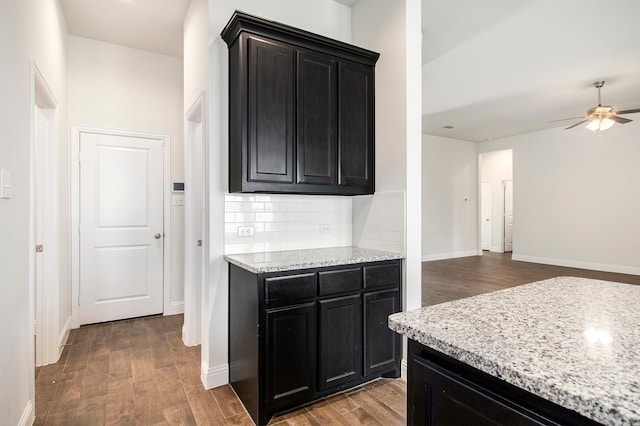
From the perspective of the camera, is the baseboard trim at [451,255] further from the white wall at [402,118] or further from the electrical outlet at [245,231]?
the electrical outlet at [245,231]

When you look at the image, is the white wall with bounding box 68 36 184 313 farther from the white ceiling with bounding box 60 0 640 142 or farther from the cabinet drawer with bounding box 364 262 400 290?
the cabinet drawer with bounding box 364 262 400 290

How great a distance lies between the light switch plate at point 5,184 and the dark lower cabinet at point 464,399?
6.50ft

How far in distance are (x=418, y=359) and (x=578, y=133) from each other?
830cm

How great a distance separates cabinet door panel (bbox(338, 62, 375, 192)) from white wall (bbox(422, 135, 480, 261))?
18.2 feet

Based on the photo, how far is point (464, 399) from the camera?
0.85 metres

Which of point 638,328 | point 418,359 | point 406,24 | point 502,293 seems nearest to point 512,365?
point 418,359

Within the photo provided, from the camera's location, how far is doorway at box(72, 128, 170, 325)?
3.80 meters

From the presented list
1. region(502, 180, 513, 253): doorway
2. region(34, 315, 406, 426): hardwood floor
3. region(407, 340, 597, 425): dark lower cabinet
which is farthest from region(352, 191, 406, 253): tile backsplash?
region(502, 180, 513, 253): doorway

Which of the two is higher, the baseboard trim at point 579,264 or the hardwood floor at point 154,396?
the baseboard trim at point 579,264

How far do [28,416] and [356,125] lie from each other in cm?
295

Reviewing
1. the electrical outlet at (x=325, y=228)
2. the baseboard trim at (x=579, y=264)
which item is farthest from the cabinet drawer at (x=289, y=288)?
the baseboard trim at (x=579, y=264)

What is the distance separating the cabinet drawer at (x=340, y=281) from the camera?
2.25 m

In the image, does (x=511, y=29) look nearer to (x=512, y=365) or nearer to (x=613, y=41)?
A: (x=613, y=41)

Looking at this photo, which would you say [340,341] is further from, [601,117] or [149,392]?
[601,117]
